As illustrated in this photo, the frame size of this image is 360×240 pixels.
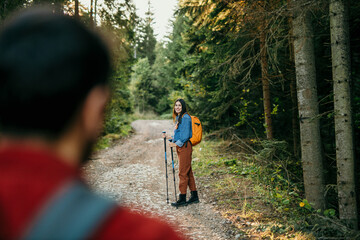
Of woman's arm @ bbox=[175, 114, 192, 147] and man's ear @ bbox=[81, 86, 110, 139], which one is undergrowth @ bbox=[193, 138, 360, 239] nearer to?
woman's arm @ bbox=[175, 114, 192, 147]

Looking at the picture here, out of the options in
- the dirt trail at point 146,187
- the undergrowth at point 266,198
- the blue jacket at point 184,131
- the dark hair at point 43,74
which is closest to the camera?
the dark hair at point 43,74

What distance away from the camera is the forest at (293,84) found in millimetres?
4809

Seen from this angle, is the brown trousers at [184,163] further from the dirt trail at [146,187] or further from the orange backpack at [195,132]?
the dirt trail at [146,187]

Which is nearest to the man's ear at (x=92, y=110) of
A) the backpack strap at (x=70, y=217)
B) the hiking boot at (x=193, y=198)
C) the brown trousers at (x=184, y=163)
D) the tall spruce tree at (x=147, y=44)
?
the backpack strap at (x=70, y=217)

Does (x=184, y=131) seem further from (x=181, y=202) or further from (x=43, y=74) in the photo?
(x=43, y=74)

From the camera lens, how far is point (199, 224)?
5086mm

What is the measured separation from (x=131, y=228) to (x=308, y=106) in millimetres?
5409

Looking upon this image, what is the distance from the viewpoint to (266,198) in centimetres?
569

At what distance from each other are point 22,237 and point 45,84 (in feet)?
1.25

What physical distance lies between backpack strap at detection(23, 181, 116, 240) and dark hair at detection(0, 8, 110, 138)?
8.4 inches

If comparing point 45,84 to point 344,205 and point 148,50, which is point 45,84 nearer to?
point 344,205

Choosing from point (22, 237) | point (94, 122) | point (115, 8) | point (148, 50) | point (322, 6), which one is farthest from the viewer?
point (148, 50)

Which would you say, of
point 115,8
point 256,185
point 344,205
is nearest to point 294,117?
point 256,185

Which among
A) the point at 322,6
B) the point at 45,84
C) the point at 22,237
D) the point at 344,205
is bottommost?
the point at 344,205
